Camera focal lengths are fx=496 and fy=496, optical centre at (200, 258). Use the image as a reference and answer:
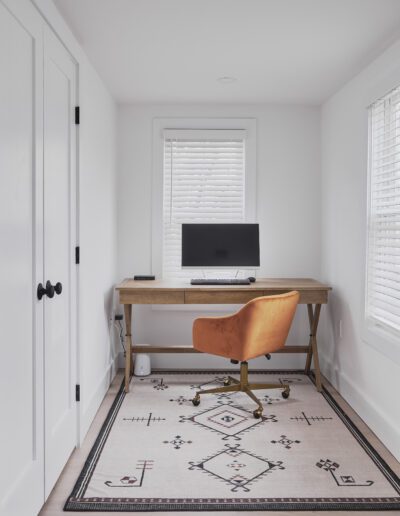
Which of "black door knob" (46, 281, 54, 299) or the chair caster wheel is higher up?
"black door knob" (46, 281, 54, 299)

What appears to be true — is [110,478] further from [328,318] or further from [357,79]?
[357,79]

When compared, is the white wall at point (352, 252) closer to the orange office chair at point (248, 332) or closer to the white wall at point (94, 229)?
the orange office chair at point (248, 332)

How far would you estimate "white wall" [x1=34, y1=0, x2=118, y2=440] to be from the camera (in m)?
3.04

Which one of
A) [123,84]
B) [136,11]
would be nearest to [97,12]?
[136,11]

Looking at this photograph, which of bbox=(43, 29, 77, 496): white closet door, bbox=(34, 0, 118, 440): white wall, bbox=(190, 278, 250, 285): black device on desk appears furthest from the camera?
bbox=(190, 278, 250, 285): black device on desk

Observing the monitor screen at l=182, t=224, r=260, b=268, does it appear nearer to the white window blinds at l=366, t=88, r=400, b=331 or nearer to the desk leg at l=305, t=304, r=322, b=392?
the desk leg at l=305, t=304, r=322, b=392

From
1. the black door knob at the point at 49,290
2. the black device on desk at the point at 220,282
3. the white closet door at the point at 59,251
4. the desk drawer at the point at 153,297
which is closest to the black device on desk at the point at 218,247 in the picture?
the black device on desk at the point at 220,282

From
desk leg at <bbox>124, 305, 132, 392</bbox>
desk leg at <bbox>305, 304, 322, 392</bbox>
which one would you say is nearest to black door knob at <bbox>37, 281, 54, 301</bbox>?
desk leg at <bbox>124, 305, 132, 392</bbox>

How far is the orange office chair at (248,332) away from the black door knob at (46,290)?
4.98 feet

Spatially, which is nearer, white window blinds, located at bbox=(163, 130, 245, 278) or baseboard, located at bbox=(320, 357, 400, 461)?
baseboard, located at bbox=(320, 357, 400, 461)

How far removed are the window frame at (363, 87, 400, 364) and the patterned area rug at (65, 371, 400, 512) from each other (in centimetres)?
59

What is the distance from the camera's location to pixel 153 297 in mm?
3965

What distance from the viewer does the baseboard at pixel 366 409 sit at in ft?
9.60

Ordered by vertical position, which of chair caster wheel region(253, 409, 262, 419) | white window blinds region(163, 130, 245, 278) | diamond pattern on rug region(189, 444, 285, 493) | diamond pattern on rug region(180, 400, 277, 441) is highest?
white window blinds region(163, 130, 245, 278)
